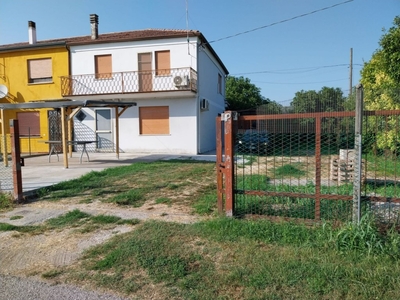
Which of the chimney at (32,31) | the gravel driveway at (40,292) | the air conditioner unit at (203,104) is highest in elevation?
the chimney at (32,31)

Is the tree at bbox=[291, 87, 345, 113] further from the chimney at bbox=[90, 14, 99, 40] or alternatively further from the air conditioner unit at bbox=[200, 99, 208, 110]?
the chimney at bbox=[90, 14, 99, 40]

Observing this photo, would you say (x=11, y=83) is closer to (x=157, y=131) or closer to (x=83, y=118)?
(x=83, y=118)

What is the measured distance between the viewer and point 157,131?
15.7 metres

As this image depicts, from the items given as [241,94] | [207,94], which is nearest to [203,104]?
[207,94]

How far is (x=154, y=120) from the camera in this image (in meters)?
15.7

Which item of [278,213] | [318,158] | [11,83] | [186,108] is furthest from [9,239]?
[11,83]

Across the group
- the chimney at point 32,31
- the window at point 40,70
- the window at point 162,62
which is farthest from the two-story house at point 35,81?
the window at point 162,62

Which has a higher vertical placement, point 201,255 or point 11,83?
point 11,83

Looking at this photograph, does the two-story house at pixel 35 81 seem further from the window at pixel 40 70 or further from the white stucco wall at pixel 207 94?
the white stucco wall at pixel 207 94

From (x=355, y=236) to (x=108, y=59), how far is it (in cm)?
1574

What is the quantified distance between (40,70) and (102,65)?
3.81 m

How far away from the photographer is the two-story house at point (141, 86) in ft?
49.3

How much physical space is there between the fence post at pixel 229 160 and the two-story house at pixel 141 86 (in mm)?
10411

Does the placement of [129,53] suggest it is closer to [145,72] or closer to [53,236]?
[145,72]
